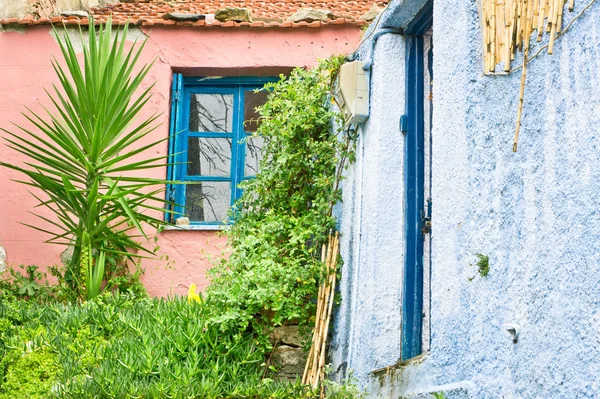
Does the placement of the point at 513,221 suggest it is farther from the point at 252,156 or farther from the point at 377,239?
the point at 252,156

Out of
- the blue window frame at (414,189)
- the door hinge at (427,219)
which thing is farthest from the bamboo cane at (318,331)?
the door hinge at (427,219)

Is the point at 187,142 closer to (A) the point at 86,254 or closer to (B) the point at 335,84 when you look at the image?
(A) the point at 86,254

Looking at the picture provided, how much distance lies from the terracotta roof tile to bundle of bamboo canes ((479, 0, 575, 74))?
466cm

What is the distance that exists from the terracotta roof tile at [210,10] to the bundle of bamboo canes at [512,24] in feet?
15.3

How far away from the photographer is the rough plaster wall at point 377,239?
177 inches

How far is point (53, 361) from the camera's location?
4.95 metres

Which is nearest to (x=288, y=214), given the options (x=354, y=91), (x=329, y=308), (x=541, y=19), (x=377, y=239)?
Answer: (x=329, y=308)

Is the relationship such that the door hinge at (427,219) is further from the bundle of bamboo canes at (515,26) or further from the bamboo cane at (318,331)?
the bundle of bamboo canes at (515,26)

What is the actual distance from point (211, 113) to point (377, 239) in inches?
154

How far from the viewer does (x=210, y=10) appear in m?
8.65

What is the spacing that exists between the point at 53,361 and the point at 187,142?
11.3 ft

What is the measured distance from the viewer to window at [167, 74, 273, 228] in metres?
7.89

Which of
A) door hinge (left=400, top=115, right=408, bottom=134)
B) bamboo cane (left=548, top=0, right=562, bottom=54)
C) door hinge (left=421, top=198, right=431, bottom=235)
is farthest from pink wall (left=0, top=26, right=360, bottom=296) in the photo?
bamboo cane (left=548, top=0, right=562, bottom=54)

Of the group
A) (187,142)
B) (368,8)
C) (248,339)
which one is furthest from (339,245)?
(368,8)
